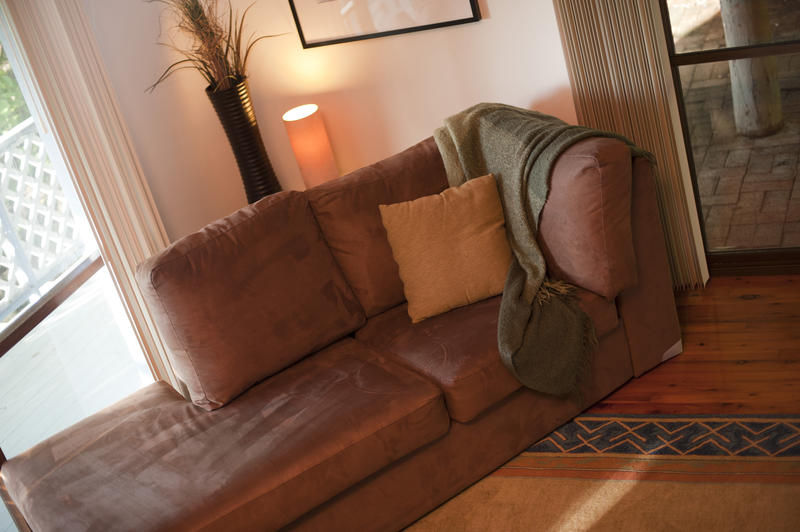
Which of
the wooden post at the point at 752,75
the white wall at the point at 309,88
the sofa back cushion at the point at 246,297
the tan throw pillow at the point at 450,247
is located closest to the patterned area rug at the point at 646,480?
the tan throw pillow at the point at 450,247

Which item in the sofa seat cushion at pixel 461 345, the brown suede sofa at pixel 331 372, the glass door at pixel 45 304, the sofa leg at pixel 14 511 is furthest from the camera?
the glass door at pixel 45 304

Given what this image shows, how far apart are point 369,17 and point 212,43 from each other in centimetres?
71

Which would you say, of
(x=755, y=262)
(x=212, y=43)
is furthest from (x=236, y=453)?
(x=755, y=262)

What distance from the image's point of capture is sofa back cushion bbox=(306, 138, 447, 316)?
2854 mm

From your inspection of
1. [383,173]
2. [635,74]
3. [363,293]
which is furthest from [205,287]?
[635,74]

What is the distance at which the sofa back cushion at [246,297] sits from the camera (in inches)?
102

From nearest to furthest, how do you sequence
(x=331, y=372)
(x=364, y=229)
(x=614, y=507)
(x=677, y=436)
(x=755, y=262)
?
(x=614, y=507), (x=677, y=436), (x=331, y=372), (x=364, y=229), (x=755, y=262)

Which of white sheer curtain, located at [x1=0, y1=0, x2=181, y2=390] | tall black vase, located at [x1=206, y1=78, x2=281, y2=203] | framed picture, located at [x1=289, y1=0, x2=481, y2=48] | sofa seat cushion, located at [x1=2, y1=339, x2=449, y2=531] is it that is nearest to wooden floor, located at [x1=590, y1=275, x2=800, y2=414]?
sofa seat cushion, located at [x1=2, y1=339, x2=449, y2=531]

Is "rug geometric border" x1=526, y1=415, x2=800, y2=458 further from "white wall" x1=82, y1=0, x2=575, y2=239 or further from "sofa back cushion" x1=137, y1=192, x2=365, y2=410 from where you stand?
"white wall" x1=82, y1=0, x2=575, y2=239

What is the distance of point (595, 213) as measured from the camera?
97.4 inches

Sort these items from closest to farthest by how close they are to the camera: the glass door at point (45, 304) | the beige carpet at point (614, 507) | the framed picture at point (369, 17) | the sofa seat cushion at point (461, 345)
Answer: the beige carpet at point (614, 507) → the sofa seat cushion at point (461, 345) → the glass door at point (45, 304) → the framed picture at point (369, 17)

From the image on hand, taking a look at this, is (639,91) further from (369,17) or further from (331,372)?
(331,372)

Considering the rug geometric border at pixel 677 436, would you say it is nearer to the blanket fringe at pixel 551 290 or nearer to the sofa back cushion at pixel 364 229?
the blanket fringe at pixel 551 290

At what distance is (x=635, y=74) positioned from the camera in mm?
2955
